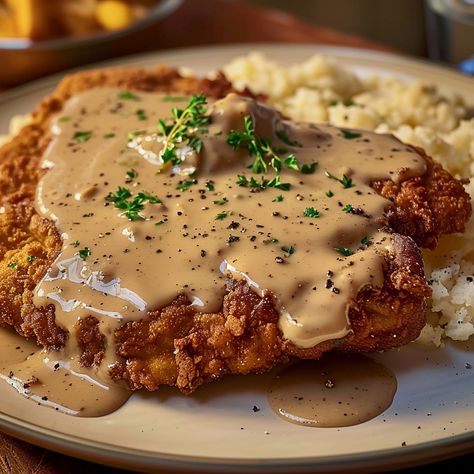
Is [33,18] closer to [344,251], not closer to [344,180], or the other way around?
[344,180]

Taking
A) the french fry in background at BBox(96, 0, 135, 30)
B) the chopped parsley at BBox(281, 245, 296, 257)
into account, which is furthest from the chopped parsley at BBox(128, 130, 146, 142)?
the french fry in background at BBox(96, 0, 135, 30)

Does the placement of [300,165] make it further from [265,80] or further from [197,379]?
[265,80]

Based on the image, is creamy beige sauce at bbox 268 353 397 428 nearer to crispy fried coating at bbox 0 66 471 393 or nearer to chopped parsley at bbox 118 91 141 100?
crispy fried coating at bbox 0 66 471 393

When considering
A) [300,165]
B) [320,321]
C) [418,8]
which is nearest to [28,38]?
[300,165]

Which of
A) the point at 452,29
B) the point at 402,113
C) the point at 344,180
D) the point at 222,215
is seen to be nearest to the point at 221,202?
the point at 222,215

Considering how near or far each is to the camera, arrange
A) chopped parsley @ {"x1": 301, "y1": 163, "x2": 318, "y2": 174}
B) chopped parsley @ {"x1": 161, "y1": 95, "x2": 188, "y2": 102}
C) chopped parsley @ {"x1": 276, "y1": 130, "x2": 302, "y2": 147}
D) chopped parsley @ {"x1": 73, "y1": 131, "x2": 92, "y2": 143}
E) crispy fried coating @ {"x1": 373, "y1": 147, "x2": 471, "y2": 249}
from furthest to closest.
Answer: chopped parsley @ {"x1": 161, "y1": 95, "x2": 188, "y2": 102}, chopped parsley @ {"x1": 73, "y1": 131, "x2": 92, "y2": 143}, chopped parsley @ {"x1": 276, "y1": 130, "x2": 302, "y2": 147}, chopped parsley @ {"x1": 301, "y1": 163, "x2": 318, "y2": 174}, crispy fried coating @ {"x1": 373, "y1": 147, "x2": 471, "y2": 249}

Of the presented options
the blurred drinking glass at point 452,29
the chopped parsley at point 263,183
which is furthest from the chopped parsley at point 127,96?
the blurred drinking glass at point 452,29

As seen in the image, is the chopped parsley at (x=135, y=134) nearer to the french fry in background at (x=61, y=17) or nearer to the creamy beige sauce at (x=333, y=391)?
the creamy beige sauce at (x=333, y=391)
